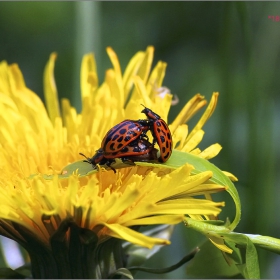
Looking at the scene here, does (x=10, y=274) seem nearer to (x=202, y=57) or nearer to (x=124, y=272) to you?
(x=124, y=272)

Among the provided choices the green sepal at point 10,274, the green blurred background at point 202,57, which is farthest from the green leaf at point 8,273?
the green blurred background at point 202,57

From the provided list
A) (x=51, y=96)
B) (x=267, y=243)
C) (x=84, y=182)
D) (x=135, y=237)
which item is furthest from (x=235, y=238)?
(x=51, y=96)

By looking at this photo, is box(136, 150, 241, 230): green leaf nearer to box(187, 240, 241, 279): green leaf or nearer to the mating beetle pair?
the mating beetle pair

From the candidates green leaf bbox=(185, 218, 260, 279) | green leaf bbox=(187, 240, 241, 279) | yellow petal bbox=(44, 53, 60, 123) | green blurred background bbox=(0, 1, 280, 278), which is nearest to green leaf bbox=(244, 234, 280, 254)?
green leaf bbox=(185, 218, 260, 279)

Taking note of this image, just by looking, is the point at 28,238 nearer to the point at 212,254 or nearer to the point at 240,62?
the point at 212,254

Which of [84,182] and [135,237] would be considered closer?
[135,237]

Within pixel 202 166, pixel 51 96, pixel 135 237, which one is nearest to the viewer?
pixel 135 237
